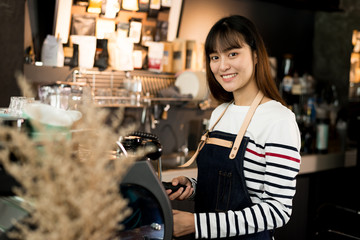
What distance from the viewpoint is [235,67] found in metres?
1.53

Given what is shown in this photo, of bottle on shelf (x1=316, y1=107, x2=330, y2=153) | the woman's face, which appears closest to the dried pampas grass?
the woman's face

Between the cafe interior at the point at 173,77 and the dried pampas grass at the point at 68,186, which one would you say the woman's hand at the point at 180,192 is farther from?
the dried pampas grass at the point at 68,186

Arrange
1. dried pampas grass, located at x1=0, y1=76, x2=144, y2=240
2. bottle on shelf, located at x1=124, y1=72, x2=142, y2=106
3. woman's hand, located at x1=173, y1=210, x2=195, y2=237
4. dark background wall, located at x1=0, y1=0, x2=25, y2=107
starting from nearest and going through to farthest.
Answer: dried pampas grass, located at x1=0, y1=76, x2=144, y2=240
woman's hand, located at x1=173, y1=210, x2=195, y2=237
dark background wall, located at x1=0, y1=0, x2=25, y2=107
bottle on shelf, located at x1=124, y1=72, x2=142, y2=106

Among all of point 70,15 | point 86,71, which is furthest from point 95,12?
point 86,71

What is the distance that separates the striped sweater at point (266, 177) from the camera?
1.31 meters

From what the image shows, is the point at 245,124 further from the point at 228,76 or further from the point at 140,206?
the point at 140,206

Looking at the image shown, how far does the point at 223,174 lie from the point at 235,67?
388 millimetres

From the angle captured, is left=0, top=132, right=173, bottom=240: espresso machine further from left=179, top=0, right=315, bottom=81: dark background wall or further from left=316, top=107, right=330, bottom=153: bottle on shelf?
left=316, top=107, right=330, bottom=153: bottle on shelf

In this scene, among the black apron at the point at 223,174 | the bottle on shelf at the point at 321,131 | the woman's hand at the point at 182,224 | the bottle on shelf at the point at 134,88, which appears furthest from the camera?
the bottle on shelf at the point at 321,131

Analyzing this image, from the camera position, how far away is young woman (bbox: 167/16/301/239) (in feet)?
4.37

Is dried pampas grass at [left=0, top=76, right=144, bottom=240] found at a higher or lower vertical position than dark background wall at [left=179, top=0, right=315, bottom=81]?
lower

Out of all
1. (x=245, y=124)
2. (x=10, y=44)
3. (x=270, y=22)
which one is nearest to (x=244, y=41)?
(x=245, y=124)

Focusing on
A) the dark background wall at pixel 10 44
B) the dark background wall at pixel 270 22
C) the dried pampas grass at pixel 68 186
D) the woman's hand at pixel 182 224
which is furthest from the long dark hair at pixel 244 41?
the dark background wall at pixel 270 22

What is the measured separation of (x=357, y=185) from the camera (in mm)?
3920
